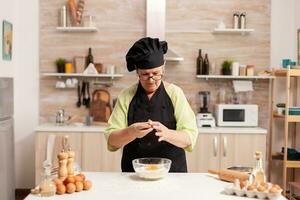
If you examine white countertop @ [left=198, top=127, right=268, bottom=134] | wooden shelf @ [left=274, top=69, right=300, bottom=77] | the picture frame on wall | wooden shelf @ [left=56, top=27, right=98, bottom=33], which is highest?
wooden shelf @ [left=56, top=27, right=98, bottom=33]

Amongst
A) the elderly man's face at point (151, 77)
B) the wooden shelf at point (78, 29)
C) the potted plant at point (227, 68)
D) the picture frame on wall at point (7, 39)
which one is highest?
the wooden shelf at point (78, 29)

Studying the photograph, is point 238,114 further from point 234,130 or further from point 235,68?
point 235,68

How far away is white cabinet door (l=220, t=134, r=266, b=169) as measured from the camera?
463 cm

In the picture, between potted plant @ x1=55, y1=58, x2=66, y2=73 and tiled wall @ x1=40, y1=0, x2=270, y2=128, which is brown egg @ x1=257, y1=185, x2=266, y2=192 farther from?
potted plant @ x1=55, y1=58, x2=66, y2=73

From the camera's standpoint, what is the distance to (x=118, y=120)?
242 cm

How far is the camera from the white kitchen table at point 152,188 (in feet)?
6.23

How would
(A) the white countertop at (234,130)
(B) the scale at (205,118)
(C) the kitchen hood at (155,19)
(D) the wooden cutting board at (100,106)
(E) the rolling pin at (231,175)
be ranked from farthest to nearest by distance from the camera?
(D) the wooden cutting board at (100,106) < (C) the kitchen hood at (155,19) < (B) the scale at (205,118) < (A) the white countertop at (234,130) < (E) the rolling pin at (231,175)

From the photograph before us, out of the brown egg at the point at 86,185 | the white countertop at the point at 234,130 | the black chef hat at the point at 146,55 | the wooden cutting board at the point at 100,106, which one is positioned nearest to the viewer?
the brown egg at the point at 86,185

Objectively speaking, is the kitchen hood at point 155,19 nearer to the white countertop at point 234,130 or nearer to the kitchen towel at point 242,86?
the kitchen towel at point 242,86

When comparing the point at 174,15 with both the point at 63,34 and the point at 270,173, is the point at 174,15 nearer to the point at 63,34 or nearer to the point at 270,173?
the point at 63,34

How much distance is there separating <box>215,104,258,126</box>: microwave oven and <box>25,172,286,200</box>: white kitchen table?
8.31 feet

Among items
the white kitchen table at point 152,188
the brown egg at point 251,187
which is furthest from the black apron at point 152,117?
the brown egg at point 251,187

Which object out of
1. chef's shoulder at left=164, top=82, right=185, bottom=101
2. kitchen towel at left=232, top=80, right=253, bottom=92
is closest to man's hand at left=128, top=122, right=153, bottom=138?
chef's shoulder at left=164, top=82, right=185, bottom=101

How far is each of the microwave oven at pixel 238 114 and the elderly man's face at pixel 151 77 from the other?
8.38ft
